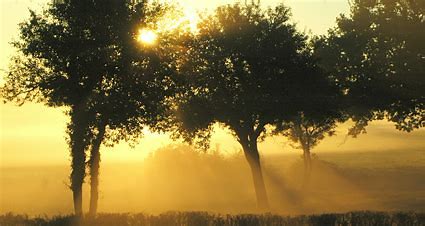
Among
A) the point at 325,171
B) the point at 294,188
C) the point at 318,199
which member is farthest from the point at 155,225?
the point at 325,171

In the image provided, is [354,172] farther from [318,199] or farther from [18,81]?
[18,81]

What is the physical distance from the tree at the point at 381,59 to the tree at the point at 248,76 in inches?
118

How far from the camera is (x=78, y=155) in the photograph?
44156 mm

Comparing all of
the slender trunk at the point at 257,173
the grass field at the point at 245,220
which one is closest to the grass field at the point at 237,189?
the slender trunk at the point at 257,173

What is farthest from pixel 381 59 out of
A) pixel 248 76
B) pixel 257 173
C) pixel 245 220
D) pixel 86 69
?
pixel 245 220

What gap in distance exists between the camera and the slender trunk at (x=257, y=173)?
5912cm

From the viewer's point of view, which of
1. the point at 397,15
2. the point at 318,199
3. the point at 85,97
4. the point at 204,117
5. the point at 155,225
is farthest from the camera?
the point at 318,199

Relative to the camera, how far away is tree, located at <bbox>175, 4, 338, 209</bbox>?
185 feet

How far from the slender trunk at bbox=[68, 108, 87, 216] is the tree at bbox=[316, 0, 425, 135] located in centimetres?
2692

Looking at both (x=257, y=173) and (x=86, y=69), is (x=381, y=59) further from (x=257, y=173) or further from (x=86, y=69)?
(x=86, y=69)

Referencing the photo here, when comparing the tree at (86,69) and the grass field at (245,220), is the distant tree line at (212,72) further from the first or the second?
the grass field at (245,220)

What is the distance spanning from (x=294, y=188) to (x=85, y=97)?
171 ft

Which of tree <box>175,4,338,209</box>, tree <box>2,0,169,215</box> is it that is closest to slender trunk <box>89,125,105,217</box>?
tree <box>2,0,169,215</box>

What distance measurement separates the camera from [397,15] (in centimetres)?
5322
